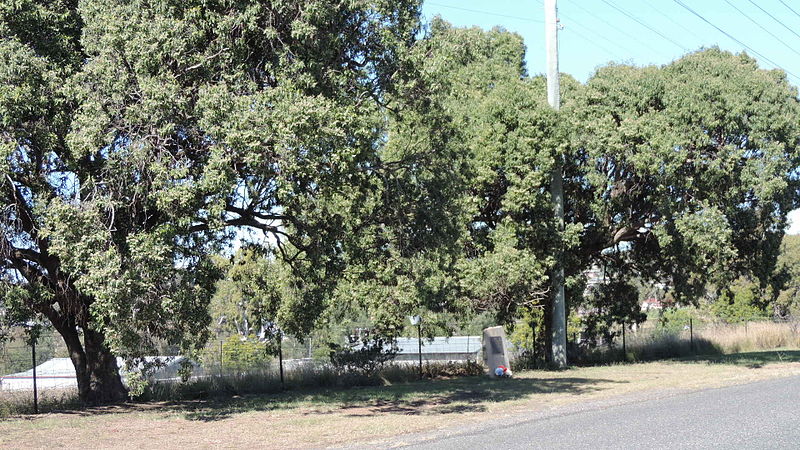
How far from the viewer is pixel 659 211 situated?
23734 mm

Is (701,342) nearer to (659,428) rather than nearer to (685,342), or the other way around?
(685,342)

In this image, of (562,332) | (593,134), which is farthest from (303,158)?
(562,332)

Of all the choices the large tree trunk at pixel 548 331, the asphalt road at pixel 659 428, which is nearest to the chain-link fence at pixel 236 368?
the large tree trunk at pixel 548 331

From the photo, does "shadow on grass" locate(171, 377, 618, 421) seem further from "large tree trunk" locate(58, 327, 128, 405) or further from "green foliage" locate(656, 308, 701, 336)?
"green foliage" locate(656, 308, 701, 336)

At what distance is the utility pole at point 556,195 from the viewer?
24.3m

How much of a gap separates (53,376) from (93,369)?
7.83 meters

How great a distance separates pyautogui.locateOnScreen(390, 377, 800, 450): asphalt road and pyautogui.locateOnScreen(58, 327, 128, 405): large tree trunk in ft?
31.6

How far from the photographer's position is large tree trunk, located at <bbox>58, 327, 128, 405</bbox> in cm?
1802

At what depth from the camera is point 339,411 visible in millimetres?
15797

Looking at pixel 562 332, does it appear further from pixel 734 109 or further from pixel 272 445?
pixel 272 445

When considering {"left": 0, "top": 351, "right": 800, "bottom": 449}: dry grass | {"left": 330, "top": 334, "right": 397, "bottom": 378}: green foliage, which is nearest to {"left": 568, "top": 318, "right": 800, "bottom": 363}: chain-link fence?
{"left": 0, "top": 351, "right": 800, "bottom": 449}: dry grass

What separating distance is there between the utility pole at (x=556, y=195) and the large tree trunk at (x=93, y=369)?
13305 mm

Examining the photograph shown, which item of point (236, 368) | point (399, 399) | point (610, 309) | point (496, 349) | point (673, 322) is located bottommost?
point (673, 322)

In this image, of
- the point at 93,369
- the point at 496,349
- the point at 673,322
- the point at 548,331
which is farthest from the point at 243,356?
the point at 673,322
